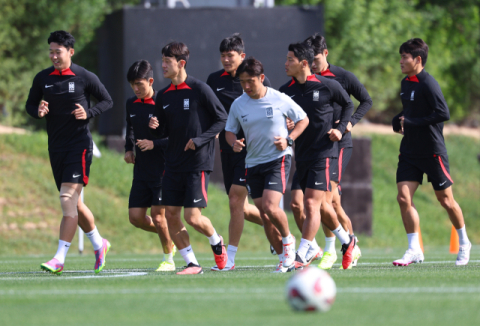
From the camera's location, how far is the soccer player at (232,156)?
30.1 ft

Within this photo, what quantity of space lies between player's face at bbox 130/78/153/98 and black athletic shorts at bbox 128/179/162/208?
1021 mm

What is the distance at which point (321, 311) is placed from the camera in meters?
4.96

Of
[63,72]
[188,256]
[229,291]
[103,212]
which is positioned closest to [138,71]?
[63,72]

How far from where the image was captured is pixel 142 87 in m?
9.23

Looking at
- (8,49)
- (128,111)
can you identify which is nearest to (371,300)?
(128,111)

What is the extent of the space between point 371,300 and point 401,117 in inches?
170

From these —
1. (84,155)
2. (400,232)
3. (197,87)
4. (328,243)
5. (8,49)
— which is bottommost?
(400,232)

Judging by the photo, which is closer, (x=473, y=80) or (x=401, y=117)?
(x=401, y=117)

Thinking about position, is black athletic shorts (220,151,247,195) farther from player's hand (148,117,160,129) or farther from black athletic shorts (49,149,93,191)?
black athletic shorts (49,149,93,191)

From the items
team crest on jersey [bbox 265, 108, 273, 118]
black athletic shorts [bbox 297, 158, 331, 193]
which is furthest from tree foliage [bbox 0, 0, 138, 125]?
team crest on jersey [bbox 265, 108, 273, 118]

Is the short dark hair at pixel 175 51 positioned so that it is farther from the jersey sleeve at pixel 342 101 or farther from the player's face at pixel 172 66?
the jersey sleeve at pixel 342 101

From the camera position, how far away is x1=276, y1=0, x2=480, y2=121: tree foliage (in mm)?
32719

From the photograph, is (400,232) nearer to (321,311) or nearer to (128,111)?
(128,111)

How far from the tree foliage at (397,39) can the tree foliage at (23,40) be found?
8458mm
